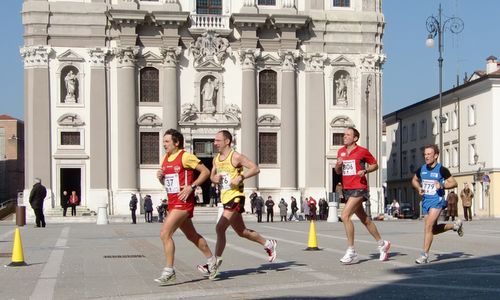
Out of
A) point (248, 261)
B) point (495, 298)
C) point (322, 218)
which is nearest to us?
point (495, 298)

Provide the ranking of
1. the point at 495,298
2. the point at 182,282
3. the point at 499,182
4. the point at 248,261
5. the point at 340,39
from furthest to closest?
the point at 499,182 → the point at 340,39 → the point at 248,261 → the point at 182,282 → the point at 495,298

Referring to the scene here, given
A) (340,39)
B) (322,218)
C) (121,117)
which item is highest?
(340,39)

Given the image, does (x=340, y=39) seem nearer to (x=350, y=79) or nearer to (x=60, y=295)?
(x=350, y=79)

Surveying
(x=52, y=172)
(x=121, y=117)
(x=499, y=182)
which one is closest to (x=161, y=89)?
(x=121, y=117)

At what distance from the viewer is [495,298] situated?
38.3 ft

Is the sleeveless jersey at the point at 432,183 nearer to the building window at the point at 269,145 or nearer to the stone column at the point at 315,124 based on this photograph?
the stone column at the point at 315,124

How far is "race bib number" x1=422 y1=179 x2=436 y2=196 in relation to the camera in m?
17.3

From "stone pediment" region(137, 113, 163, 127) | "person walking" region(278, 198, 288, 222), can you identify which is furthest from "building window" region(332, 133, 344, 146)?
"stone pediment" region(137, 113, 163, 127)

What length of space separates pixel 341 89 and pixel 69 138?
54.8ft

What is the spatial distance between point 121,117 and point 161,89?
3033 mm

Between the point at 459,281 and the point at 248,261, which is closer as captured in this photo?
the point at 459,281

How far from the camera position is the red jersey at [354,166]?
17.4 meters

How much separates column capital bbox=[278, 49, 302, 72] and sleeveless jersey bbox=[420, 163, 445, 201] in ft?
147

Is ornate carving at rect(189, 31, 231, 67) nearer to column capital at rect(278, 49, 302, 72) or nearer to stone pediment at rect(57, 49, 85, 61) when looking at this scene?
column capital at rect(278, 49, 302, 72)
